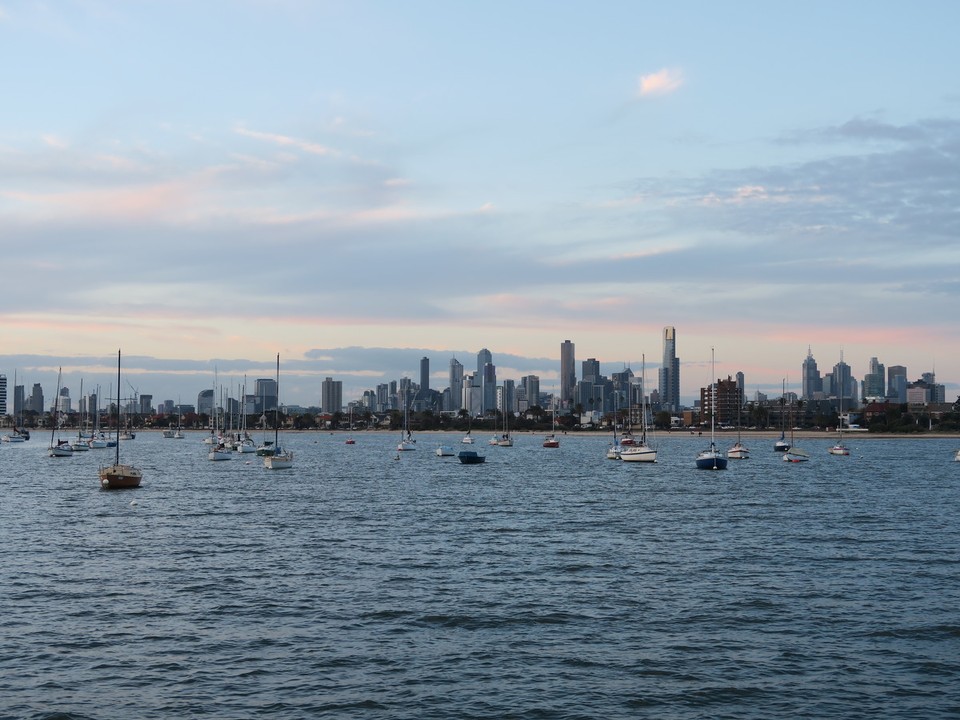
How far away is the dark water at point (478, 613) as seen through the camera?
27078 mm

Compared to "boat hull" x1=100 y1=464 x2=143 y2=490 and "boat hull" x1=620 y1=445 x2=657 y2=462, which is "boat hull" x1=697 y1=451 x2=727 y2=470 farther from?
"boat hull" x1=100 y1=464 x2=143 y2=490

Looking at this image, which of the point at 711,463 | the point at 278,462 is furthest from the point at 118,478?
the point at 711,463

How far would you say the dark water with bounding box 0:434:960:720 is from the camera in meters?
27.1

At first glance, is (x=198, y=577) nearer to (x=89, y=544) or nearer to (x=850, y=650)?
(x=89, y=544)

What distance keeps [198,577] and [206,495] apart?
165 ft

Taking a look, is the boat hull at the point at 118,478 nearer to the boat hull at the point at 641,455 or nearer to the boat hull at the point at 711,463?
the boat hull at the point at 711,463

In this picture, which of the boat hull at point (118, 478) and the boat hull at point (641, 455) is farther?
the boat hull at point (641, 455)

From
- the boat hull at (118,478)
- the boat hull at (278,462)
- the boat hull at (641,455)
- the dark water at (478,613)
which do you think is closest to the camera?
the dark water at (478,613)

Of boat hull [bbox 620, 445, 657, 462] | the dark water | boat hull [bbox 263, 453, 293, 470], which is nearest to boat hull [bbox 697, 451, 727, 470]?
boat hull [bbox 620, 445, 657, 462]

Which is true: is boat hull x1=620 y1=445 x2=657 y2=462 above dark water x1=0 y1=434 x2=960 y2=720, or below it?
above

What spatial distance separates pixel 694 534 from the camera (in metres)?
62.5

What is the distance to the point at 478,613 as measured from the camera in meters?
37.3

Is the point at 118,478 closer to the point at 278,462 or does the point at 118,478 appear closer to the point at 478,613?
the point at 278,462

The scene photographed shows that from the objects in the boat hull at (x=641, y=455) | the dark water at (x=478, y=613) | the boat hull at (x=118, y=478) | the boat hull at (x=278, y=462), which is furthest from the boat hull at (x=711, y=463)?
the boat hull at (x=118, y=478)
